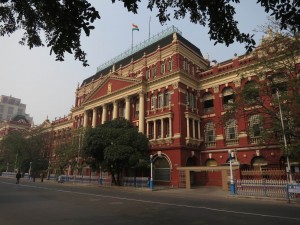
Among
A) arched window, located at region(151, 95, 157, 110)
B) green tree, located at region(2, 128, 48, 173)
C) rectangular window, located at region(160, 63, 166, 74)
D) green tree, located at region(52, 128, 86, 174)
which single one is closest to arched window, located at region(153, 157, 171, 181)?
arched window, located at region(151, 95, 157, 110)

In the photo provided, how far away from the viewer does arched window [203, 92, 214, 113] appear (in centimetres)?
3772

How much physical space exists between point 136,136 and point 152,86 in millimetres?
9014

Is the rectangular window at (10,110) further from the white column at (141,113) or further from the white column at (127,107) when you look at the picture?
the white column at (141,113)

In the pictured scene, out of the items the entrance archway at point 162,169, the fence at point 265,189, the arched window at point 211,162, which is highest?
the arched window at point 211,162

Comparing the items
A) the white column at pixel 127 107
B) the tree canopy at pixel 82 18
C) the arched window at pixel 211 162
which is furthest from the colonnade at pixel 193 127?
the tree canopy at pixel 82 18

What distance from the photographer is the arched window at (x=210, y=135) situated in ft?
119

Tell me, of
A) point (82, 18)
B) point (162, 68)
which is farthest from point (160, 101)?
point (82, 18)

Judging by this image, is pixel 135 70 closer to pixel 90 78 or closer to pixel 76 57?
pixel 90 78

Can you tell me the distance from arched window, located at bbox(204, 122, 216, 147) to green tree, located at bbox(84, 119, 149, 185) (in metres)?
8.55

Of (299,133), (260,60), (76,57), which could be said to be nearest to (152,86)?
(260,60)

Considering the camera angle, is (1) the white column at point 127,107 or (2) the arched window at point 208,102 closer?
(2) the arched window at point 208,102

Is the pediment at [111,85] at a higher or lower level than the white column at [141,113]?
higher

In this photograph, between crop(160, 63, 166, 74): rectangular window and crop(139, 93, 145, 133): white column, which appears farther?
crop(160, 63, 166, 74): rectangular window

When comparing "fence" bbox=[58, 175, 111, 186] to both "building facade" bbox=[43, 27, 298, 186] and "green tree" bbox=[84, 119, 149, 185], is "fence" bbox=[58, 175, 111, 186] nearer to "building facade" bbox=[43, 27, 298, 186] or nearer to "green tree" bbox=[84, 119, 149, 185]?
"green tree" bbox=[84, 119, 149, 185]
